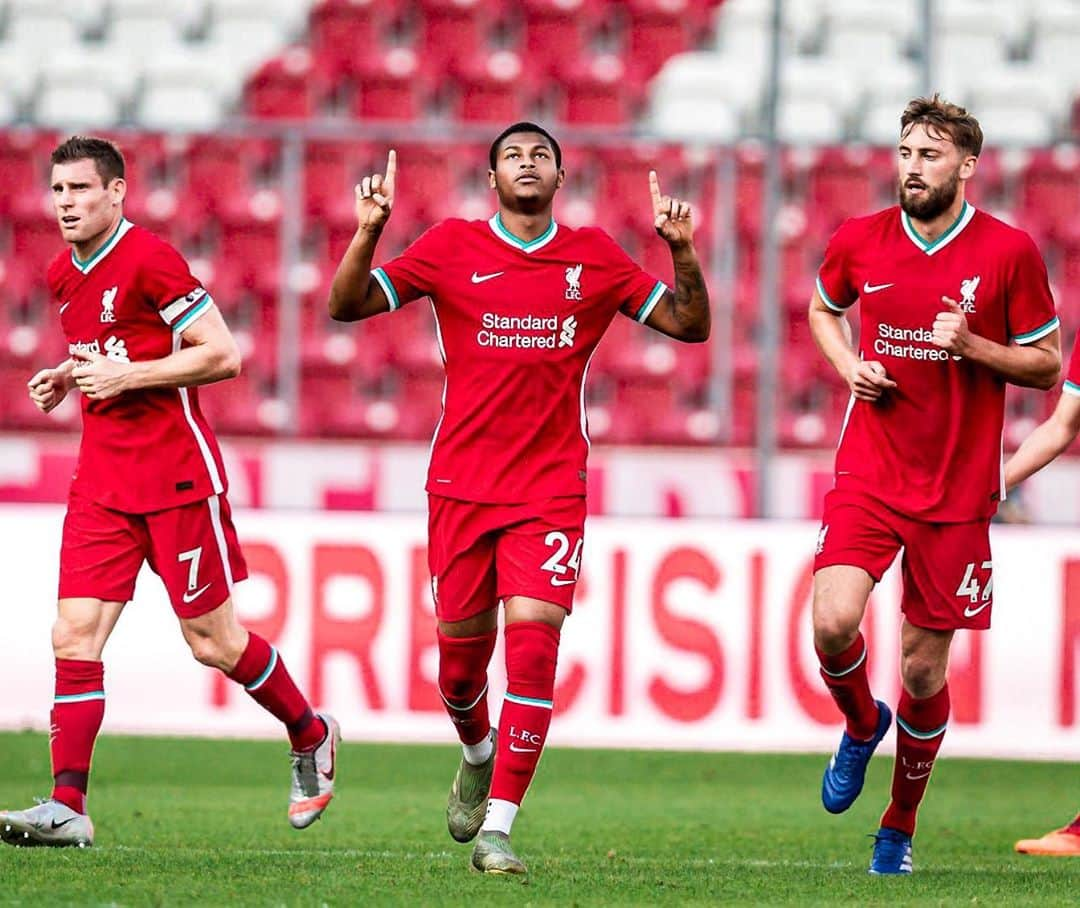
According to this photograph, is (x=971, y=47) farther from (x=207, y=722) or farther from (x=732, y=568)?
(x=207, y=722)

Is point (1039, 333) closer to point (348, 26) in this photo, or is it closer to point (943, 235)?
point (943, 235)

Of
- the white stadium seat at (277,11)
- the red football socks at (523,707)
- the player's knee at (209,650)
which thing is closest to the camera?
the red football socks at (523,707)

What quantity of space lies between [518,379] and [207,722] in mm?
4371

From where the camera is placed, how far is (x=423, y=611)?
9.95 m

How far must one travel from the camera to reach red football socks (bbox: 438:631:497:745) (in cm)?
632

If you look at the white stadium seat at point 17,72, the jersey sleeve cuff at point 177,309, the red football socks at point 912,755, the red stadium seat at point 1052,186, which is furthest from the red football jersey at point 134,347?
the white stadium seat at point 17,72

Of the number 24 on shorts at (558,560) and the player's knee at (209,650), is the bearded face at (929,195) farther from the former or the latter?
the player's knee at (209,650)

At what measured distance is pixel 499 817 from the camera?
5832 millimetres

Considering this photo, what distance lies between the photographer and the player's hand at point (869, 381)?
241 inches

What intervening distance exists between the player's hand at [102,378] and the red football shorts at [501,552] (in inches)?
38.1

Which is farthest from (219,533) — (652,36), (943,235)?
(652,36)

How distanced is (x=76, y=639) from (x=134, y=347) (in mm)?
885

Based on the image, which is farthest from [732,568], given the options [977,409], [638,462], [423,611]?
[977,409]

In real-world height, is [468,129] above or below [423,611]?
above
